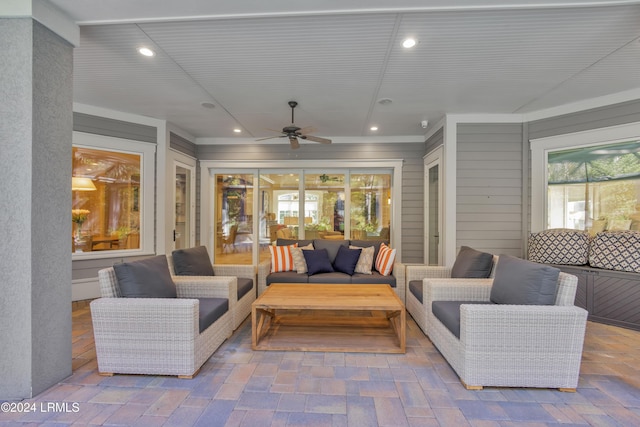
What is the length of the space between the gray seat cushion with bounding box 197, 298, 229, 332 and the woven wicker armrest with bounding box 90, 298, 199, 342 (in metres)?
0.17

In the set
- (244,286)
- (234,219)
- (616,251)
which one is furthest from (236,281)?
(616,251)

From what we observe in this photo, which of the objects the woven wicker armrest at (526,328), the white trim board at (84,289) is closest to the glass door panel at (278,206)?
the white trim board at (84,289)

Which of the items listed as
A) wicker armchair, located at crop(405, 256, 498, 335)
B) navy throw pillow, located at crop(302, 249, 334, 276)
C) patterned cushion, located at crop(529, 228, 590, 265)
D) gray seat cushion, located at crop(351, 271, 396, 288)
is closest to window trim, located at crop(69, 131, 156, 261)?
navy throw pillow, located at crop(302, 249, 334, 276)

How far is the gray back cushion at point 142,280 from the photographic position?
244 cm

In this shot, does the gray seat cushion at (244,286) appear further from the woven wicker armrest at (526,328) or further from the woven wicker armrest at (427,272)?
the woven wicker armrest at (526,328)

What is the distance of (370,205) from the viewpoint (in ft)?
19.4

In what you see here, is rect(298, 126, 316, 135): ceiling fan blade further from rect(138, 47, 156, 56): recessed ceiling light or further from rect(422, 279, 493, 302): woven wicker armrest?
rect(422, 279, 493, 302): woven wicker armrest

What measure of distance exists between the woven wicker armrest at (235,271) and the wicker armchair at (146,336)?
1555 mm

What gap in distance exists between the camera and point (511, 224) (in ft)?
14.7

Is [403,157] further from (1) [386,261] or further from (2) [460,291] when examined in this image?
(2) [460,291]

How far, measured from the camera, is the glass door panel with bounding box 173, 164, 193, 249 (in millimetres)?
5418

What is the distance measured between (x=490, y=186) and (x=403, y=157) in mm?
1693

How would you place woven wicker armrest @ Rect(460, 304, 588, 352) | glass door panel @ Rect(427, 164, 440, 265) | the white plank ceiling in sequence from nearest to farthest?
woven wicker armrest @ Rect(460, 304, 588, 352) < the white plank ceiling < glass door panel @ Rect(427, 164, 440, 265)

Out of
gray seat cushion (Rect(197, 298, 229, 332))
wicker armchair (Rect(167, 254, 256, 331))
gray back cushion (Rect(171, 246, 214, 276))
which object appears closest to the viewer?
gray seat cushion (Rect(197, 298, 229, 332))
